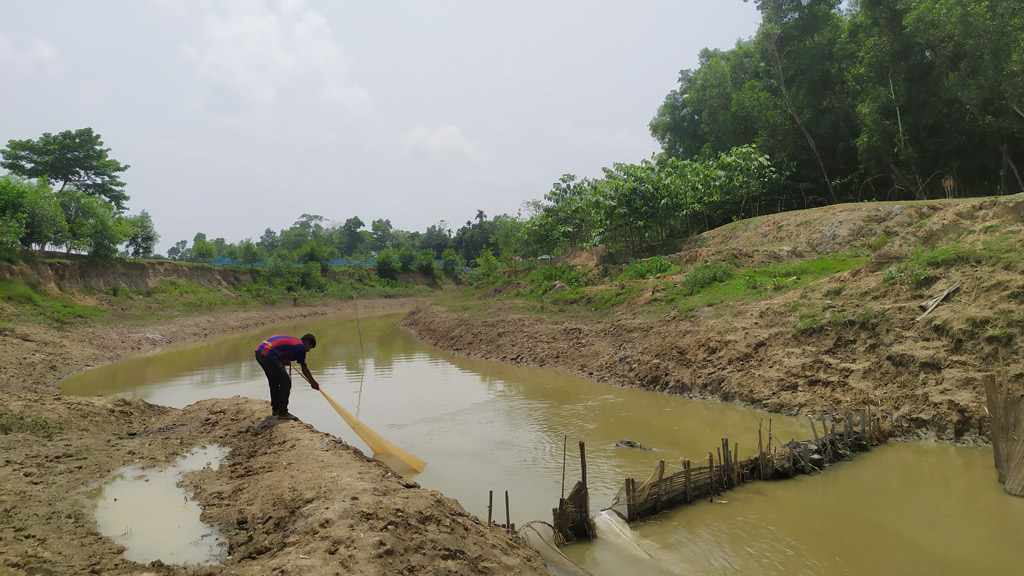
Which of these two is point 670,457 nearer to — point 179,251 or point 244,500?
point 244,500

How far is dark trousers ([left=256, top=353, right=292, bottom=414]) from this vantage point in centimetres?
762

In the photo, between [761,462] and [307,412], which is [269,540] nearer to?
[761,462]

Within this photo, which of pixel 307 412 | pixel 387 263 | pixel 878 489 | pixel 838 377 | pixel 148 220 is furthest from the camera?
pixel 387 263

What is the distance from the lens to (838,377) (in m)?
9.11

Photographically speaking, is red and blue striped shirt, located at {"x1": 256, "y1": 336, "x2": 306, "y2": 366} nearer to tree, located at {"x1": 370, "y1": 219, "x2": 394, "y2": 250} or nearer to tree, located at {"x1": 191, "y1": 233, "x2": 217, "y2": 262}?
tree, located at {"x1": 191, "y1": 233, "x2": 217, "y2": 262}

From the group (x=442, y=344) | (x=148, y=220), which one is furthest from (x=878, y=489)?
(x=148, y=220)

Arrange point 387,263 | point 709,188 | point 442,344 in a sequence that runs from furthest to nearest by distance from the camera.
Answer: point 387,263, point 709,188, point 442,344

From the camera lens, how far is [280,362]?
776cm

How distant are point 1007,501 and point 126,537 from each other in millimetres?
8982

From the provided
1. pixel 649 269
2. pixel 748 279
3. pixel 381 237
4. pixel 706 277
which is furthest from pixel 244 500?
pixel 381 237

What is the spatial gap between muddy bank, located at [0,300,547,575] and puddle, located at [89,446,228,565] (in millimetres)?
151

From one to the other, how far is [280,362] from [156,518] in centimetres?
280

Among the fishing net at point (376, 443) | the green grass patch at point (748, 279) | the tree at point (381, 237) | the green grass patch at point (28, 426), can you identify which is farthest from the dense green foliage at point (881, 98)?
the tree at point (381, 237)

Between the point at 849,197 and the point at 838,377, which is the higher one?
the point at 849,197
